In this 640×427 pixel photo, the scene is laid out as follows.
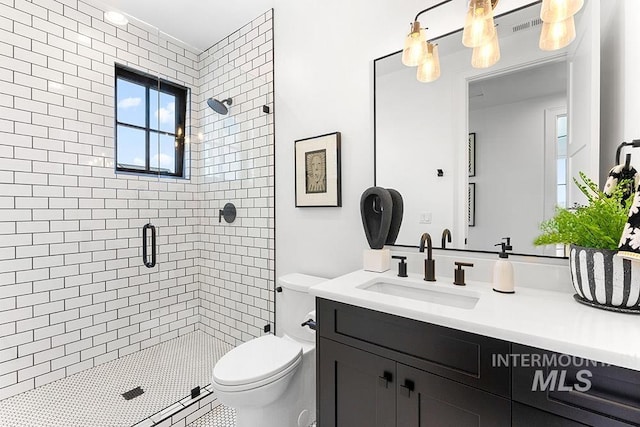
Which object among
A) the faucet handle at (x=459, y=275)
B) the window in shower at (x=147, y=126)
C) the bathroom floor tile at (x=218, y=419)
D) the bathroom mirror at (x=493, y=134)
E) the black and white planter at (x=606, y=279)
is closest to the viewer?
the black and white planter at (x=606, y=279)

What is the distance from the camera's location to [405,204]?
161cm

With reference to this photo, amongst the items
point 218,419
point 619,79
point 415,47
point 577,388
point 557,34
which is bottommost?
A: point 218,419

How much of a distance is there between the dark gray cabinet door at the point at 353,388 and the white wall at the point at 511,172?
2.42ft

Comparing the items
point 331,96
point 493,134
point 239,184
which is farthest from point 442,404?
point 239,184

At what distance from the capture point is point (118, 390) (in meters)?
1.95

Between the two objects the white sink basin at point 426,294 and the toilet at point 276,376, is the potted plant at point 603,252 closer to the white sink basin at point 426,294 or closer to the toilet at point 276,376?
the white sink basin at point 426,294

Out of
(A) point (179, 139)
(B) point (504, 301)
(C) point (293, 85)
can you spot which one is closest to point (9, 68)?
(A) point (179, 139)

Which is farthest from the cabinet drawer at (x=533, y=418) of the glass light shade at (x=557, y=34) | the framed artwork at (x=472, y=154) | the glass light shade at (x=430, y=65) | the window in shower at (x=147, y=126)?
the window in shower at (x=147, y=126)

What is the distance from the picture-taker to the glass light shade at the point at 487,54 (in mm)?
1254

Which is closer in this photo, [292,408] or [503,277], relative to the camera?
[503,277]

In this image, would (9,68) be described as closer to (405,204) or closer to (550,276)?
(405,204)

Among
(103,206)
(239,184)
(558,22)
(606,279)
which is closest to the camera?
(606,279)

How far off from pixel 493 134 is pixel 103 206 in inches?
103

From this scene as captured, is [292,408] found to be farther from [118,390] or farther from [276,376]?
[118,390]
